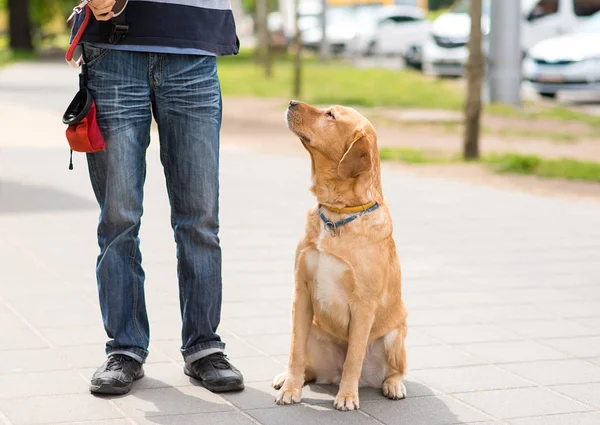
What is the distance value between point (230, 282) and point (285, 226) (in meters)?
1.99

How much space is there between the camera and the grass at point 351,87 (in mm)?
21047

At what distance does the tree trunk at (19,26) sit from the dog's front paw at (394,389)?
43.1m

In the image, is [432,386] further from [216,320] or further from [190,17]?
[190,17]

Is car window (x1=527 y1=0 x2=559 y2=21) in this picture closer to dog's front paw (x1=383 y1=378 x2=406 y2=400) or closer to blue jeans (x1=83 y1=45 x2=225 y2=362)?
blue jeans (x1=83 y1=45 x2=225 y2=362)

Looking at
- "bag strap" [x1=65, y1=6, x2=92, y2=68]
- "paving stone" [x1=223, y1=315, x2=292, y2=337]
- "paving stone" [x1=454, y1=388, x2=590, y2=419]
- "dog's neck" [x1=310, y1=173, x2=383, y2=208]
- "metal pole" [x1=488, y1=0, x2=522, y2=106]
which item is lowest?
"metal pole" [x1=488, y1=0, x2=522, y2=106]

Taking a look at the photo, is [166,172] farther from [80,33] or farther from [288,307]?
[288,307]

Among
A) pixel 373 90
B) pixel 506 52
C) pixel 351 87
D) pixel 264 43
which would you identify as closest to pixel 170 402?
pixel 506 52

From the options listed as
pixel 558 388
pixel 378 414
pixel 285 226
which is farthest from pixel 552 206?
pixel 378 414

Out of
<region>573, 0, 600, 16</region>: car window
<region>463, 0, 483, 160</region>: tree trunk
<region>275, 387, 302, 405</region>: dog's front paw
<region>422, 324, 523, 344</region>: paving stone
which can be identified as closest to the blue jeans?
<region>275, 387, 302, 405</region>: dog's front paw

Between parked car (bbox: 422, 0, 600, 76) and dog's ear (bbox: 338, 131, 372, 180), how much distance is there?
17.7 m

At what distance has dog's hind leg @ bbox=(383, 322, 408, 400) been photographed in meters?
4.55

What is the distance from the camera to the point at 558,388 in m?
4.80

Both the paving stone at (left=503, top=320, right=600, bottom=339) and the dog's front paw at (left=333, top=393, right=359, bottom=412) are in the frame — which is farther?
the paving stone at (left=503, top=320, right=600, bottom=339)

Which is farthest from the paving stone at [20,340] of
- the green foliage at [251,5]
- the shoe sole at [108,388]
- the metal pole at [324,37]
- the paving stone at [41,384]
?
the green foliage at [251,5]
